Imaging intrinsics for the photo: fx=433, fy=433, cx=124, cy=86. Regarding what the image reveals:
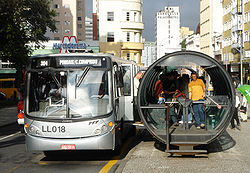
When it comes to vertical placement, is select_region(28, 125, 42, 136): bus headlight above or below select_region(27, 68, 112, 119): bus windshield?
below

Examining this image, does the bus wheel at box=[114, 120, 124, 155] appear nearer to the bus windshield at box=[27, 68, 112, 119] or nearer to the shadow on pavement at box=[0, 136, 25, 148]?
the bus windshield at box=[27, 68, 112, 119]

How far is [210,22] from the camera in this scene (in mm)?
99188

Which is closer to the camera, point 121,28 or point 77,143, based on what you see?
point 77,143

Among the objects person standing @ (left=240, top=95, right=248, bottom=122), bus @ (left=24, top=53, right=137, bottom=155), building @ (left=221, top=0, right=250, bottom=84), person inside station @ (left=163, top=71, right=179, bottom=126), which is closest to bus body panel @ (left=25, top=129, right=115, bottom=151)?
bus @ (left=24, top=53, right=137, bottom=155)

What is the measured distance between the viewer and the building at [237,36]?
2527 inches

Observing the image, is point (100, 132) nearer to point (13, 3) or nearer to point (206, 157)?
point (206, 157)

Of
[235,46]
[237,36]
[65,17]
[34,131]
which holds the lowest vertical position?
[34,131]

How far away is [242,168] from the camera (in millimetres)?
9000

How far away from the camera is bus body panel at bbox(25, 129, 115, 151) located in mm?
10047

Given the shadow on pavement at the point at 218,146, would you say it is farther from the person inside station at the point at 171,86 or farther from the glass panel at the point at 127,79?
the glass panel at the point at 127,79

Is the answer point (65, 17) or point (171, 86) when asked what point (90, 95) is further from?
point (65, 17)

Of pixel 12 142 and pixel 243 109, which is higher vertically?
pixel 243 109

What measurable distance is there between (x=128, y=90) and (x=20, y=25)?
20036 millimetres

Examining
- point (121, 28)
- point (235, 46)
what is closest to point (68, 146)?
point (235, 46)
